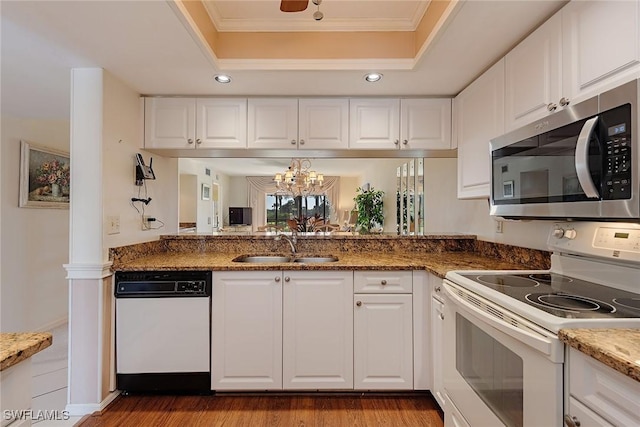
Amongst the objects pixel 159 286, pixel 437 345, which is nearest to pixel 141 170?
pixel 159 286

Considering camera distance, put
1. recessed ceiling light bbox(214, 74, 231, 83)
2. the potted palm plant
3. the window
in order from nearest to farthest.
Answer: recessed ceiling light bbox(214, 74, 231, 83) → the potted palm plant → the window

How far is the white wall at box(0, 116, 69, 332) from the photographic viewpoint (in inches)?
117

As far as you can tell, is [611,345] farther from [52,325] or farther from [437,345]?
[52,325]

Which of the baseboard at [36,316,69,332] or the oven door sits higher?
the oven door

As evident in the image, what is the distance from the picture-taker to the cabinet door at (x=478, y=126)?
6.00ft

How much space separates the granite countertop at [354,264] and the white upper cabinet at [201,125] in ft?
2.77

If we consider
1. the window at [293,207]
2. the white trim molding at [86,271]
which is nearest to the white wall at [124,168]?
the white trim molding at [86,271]

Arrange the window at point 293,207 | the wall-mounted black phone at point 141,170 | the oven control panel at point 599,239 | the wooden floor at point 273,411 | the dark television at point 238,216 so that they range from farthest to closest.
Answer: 1. the dark television at point 238,216
2. the window at point 293,207
3. the wall-mounted black phone at point 141,170
4. the wooden floor at point 273,411
5. the oven control panel at point 599,239

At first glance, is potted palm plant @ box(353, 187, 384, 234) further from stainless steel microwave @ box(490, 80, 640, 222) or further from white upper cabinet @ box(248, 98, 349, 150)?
stainless steel microwave @ box(490, 80, 640, 222)

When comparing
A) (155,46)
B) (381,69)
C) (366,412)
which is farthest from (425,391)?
(155,46)

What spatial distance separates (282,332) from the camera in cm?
203

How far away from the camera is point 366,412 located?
191 centimetres

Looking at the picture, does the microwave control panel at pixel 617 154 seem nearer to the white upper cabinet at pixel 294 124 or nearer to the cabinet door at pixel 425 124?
the cabinet door at pixel 425 124

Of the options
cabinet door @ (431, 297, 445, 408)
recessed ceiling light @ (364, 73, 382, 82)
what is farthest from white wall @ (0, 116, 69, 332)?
cabinet door @ (431, 297, 445, 408)
